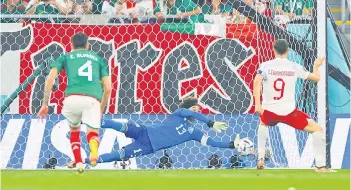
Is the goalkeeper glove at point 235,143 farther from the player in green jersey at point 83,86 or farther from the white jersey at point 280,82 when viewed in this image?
the player in green jersey at point 83,86

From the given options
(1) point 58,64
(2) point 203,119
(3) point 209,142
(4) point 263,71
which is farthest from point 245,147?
(1) point 58,64

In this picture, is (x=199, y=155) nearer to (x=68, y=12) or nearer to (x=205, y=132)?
(x=205, y=132)

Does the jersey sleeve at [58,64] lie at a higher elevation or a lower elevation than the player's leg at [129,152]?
higher

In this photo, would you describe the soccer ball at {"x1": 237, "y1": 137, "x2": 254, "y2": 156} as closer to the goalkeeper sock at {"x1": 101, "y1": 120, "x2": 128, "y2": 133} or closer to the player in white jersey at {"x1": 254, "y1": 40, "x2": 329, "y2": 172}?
the goalkeeper sock at {"x1": 101, "y1": 120, "x2": 128, "y2": 133}

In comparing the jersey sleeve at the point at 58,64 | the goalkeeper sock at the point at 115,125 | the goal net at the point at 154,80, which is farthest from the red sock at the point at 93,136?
the goal net at the point at 154,80

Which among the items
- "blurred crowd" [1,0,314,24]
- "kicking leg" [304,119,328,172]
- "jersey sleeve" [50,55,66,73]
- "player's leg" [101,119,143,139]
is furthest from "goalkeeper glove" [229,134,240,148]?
"jersey sleeve" [50,55,66,73]

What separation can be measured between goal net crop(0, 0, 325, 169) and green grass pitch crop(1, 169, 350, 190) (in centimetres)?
310

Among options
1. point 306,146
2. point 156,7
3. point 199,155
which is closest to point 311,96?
point 306,146

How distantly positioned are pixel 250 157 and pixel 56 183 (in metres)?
4.69

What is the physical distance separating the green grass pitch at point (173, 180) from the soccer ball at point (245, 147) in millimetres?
2310

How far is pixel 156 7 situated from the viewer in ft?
51.1

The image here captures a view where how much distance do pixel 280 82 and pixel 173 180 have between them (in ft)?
6.24

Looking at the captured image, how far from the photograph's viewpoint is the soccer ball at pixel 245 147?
13523mm

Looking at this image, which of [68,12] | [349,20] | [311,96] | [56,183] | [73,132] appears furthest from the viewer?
[349,20]
